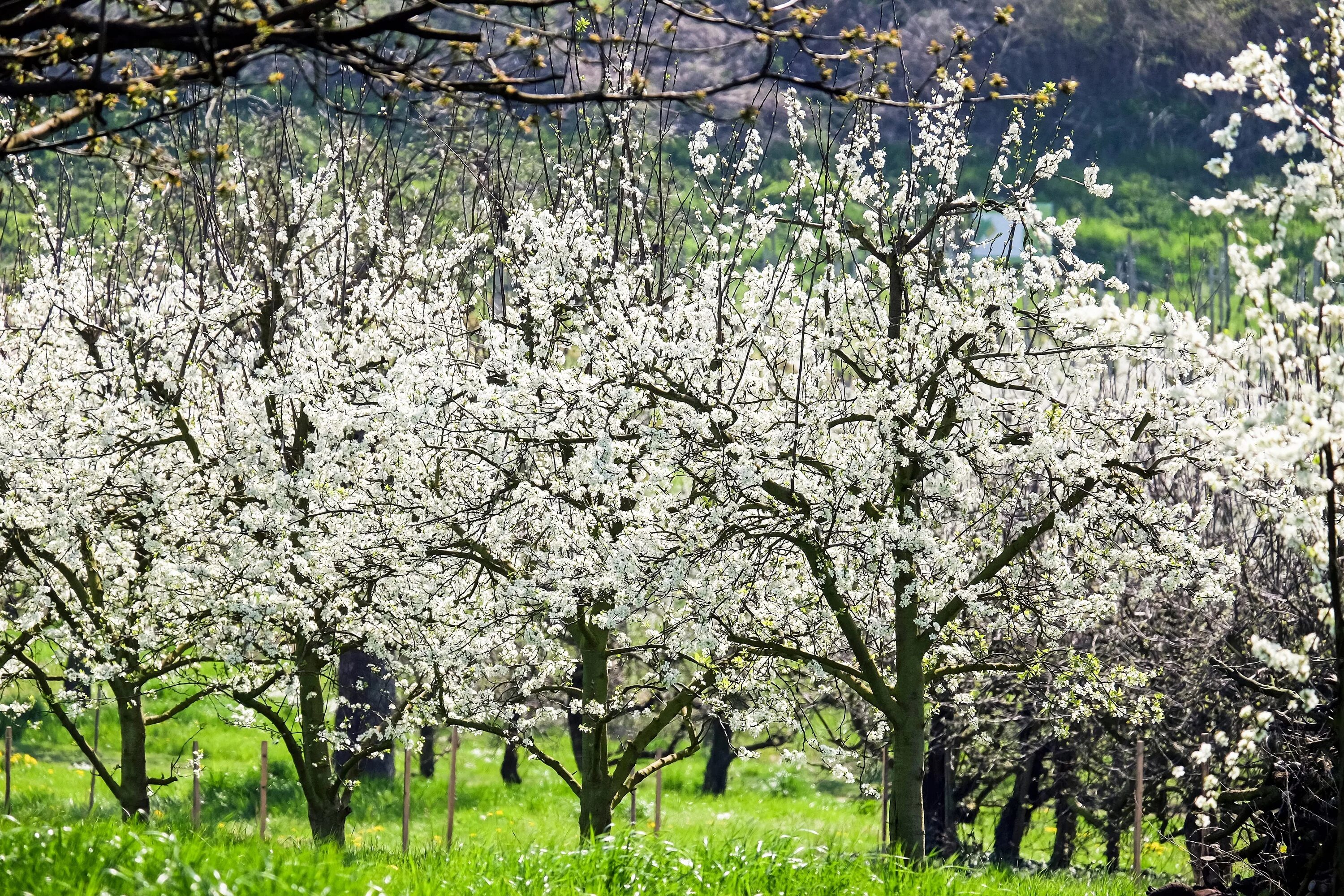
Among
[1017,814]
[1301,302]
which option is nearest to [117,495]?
[1301,302]

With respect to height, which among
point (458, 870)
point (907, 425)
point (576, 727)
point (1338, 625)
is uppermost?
point (907, 425)

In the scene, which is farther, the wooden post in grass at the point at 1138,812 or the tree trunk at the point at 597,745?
the wooden post in grass at the point at 1138,812

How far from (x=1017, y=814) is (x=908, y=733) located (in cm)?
811

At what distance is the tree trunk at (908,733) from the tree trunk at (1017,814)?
6.08 m

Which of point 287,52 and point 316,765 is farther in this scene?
point 316,765

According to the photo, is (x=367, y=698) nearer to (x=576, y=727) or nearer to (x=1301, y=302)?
(x=576, y=727)

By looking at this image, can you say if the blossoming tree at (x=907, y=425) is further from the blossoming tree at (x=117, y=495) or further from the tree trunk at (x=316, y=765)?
the blossoming tree at (x=117, y=495)

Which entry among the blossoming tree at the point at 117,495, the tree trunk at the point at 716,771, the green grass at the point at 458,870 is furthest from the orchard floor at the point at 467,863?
the tree trunk at the point at 716,771

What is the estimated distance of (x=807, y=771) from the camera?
26.5m

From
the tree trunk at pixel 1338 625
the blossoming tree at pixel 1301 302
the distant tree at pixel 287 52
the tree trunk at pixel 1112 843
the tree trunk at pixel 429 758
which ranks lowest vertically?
the tree trunk at pixel 1112 843

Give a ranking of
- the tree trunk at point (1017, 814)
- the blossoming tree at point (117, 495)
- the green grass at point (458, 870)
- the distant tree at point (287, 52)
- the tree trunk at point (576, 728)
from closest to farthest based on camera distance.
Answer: the distant tree at point (287, 52), the green grass at point (458, 870), the blossoming tree at point (117, 495), the tree trunk at point (1017, 814), the tree trunk at point (576, 728)

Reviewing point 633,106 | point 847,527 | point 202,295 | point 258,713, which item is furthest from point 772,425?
point 258,713

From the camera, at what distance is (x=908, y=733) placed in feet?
31.3

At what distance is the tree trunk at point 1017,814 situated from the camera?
1589 cm
